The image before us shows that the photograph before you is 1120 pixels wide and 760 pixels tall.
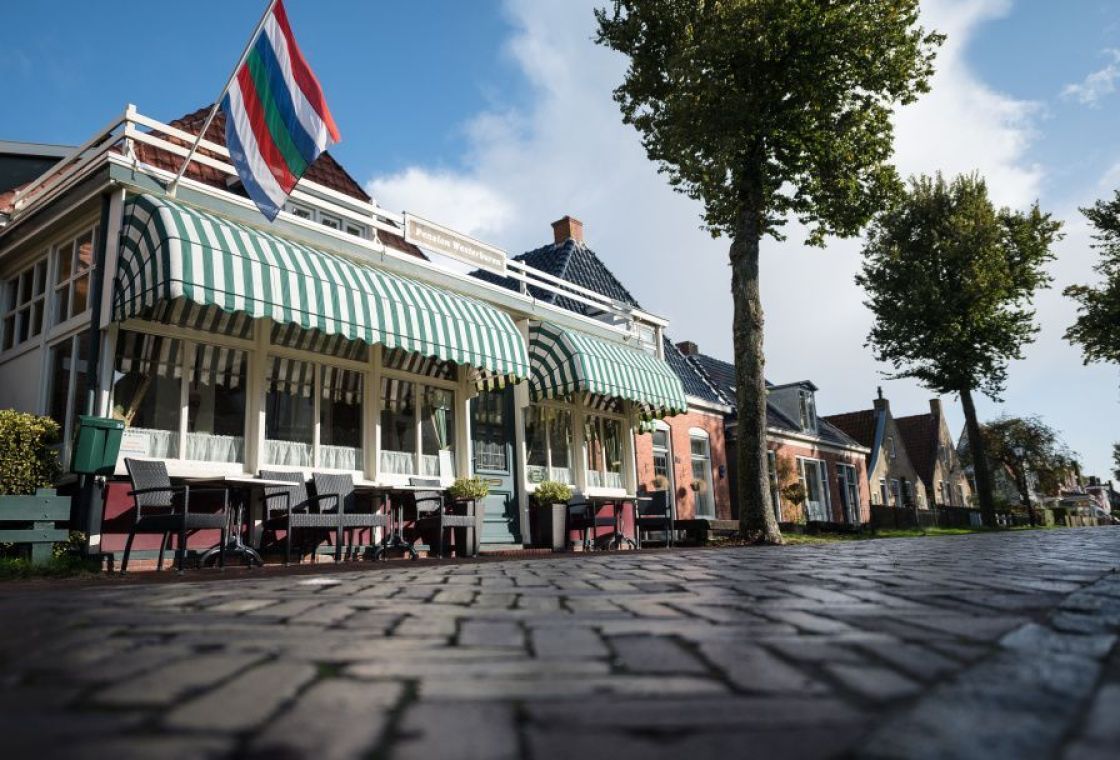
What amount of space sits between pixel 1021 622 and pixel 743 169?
12845mm

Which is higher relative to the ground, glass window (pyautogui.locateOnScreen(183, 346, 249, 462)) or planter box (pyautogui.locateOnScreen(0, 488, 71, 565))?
glass window (pyautogui.locateOnScreen(183, 346, 249, 462))

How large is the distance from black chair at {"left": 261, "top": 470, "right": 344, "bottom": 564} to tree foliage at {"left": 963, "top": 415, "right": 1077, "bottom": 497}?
41386mm

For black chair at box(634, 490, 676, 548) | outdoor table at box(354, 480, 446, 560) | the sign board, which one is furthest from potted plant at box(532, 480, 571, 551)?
the sign board

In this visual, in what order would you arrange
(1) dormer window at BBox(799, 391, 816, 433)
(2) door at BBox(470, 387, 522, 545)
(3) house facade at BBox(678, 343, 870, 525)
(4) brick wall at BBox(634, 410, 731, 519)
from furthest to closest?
(1) dormer window at BBox(799, 391, 816, 433) → (3) house facade at BBox(678, 343, 870, 525) → (4) brick wall at BBox(634, 410, 731, 519) → (2) door at BBox(470, 387, 522, 545)

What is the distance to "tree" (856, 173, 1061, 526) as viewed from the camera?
86.1ft

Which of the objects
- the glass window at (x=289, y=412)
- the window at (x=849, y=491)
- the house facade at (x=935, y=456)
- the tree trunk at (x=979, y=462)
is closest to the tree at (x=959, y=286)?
the tree trunk at (x=979, y=462)

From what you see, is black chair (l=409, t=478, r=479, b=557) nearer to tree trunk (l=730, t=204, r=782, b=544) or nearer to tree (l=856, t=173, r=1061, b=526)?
tree trunk (l=730, t=204, r=782, b=544)

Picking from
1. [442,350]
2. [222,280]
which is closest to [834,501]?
[442,350]

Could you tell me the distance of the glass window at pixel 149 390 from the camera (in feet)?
28.0

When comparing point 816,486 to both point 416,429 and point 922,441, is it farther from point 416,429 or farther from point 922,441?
point 416,429

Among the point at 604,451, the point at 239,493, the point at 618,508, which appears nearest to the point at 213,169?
the point at 239,493

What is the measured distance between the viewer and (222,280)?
26.5 feet

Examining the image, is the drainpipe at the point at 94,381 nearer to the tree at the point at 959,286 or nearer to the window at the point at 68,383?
the window at the point at 68,383

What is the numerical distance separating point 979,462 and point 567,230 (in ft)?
55.3
